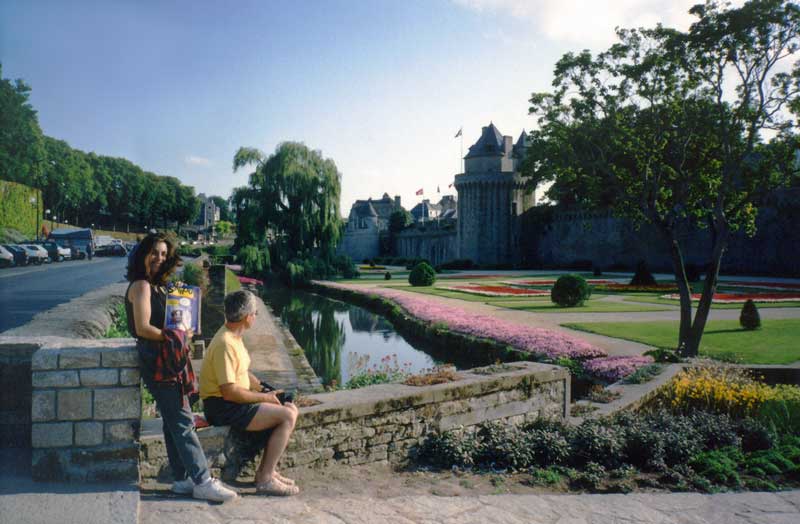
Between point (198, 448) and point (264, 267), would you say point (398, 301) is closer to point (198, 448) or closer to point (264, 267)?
point (264, 267)

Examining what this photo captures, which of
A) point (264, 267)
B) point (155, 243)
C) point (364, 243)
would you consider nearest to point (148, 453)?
point (155, 243)

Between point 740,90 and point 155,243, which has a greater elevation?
point 740,90

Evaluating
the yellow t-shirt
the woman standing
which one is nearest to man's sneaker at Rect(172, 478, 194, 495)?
the woman standing

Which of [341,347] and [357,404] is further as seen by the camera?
[341,347]

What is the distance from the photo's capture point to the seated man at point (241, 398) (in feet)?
12.6

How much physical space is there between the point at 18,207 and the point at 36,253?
15.2 metres

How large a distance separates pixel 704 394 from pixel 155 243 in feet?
21.6

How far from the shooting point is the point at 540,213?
55250 millimetres

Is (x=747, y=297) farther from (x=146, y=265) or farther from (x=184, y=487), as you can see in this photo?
(x=146, y=265)

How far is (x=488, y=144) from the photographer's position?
56500 millimetres

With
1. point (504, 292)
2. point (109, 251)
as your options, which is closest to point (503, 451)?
point (504, 292)

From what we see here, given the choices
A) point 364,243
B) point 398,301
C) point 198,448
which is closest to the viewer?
point 198,448

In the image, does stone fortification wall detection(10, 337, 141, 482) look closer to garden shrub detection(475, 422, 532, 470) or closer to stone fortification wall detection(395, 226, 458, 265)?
garden shrub detection(475, 422, 532, 470)

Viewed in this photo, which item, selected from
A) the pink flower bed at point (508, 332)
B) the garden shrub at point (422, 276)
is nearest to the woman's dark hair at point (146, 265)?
the pink flower bed at point (508, 332)
